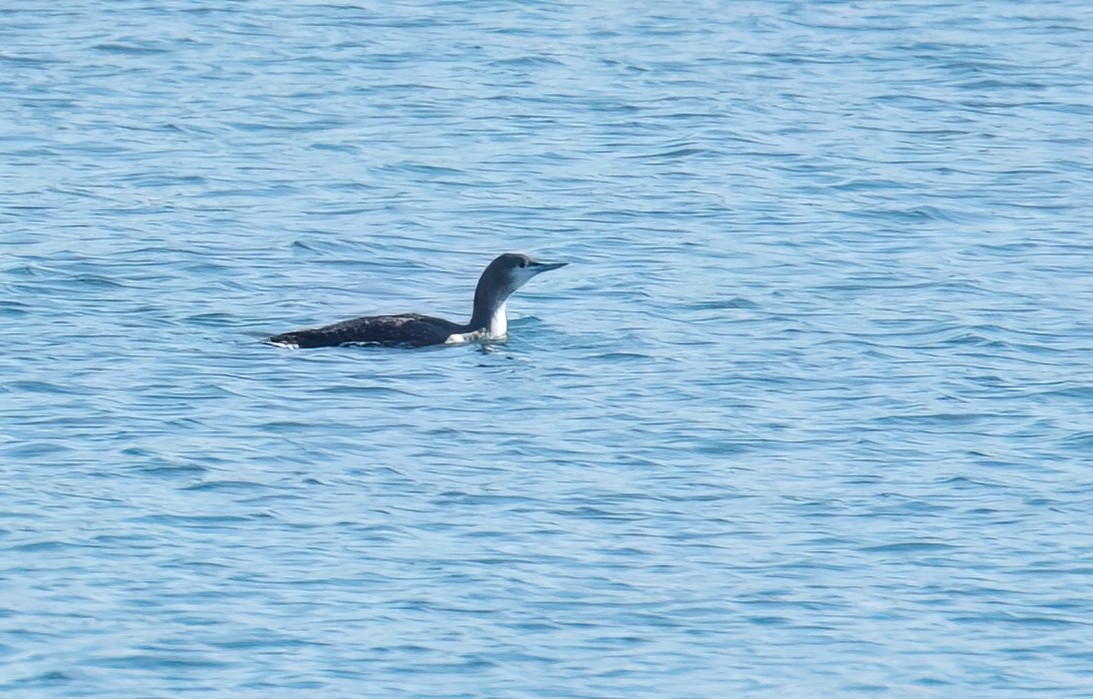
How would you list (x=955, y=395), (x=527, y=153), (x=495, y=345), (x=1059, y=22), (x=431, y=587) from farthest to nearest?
(x=1059, y=22), (x=527, y=153), (x=495, y=345), (x=955, y=395), (x=431, y=587)

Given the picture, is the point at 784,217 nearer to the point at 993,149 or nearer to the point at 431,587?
the point at 993,149

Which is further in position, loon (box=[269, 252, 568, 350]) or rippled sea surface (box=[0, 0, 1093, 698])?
loon (box=[269, 252, 568, 350])

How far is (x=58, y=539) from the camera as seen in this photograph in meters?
12.6

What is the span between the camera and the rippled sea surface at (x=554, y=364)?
454 inches

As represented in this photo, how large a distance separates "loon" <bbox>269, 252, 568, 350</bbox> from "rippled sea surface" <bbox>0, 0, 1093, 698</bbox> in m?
0.15

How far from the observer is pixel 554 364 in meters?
16.9

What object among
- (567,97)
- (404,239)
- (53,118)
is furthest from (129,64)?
(404,239)

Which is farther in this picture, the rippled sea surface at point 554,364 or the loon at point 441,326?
the loon at point 441,326

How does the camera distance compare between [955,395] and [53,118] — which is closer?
[955,395]

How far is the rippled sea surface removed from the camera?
1153 cm

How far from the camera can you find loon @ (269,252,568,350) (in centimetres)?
1703

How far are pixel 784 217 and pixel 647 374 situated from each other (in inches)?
214

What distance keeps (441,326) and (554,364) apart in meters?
1.08

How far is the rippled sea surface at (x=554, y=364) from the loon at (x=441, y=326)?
0.48 ft
